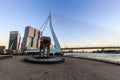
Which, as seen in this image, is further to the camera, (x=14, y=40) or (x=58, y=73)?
(x=14, y=40)

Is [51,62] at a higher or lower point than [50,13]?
lower

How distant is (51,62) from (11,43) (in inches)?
3977

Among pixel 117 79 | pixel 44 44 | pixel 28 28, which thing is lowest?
pixel 117 79

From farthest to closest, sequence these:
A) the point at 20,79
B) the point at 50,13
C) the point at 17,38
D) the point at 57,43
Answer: the point at 17,38 < the point at 50,13 < the point at 57,43 < the point at 20,79

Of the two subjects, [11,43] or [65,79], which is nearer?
[65,79]

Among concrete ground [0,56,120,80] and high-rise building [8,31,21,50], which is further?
high-rise building [8,31,21,50]

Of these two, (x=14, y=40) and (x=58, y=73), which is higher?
(x=14, y=40)

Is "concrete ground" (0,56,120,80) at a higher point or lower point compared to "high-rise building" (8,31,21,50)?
lower

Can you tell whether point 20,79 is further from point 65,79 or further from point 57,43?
point 57,43

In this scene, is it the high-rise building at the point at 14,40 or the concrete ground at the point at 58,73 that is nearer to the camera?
the concrete ground at the point at 58,73

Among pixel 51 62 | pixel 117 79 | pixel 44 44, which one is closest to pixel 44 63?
pixel 51 62

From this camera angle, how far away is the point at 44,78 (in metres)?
6.58

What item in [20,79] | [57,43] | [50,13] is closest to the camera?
[20,79]

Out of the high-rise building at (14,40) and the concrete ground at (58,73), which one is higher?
the high-rise building at (14,40)
